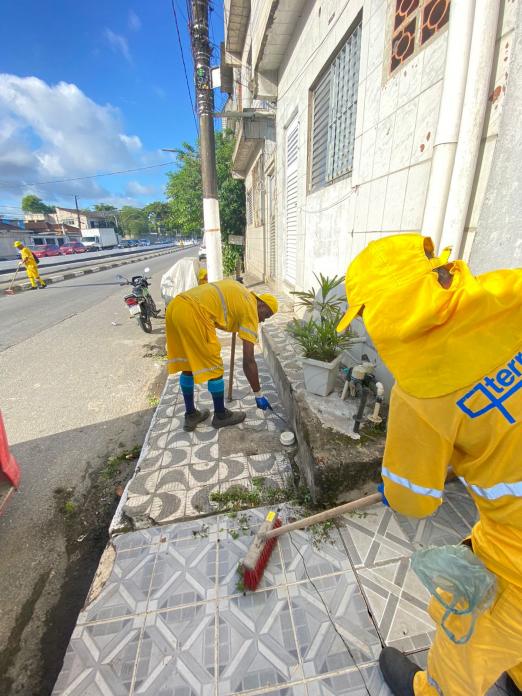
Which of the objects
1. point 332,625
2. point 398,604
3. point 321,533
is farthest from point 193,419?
point 398,604

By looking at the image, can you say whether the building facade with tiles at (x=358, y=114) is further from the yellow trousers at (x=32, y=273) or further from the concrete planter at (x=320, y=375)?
the yellow trousers at (x=32, y=273)

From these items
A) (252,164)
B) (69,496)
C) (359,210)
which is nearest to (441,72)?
(359,210)

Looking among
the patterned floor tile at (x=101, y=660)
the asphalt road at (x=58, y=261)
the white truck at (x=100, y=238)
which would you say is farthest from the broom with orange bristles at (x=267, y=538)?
the white truck at (x=100, y=238)

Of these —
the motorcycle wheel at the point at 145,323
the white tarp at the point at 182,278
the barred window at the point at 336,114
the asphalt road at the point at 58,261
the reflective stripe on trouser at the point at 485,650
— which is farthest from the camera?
the asphalt road at the point at 58,261

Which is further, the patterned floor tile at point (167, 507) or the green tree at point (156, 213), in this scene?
the green tree at point (156, 213)

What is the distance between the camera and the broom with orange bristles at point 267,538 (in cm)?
170

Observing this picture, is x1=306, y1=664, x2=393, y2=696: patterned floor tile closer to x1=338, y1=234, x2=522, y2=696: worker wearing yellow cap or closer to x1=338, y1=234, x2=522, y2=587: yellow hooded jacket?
x1=338, y1=234, x2=522, y2=696: worker wearing yellow cap

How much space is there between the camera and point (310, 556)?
190 centimetres

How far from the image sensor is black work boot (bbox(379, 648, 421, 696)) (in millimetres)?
1271

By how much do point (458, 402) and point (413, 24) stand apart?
3.02 metres

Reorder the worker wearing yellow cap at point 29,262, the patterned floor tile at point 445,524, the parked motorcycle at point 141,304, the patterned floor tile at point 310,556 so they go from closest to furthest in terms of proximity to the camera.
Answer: the patterned floor tile at point 310,556
the patterned floor tile at point 445,524
the parked motorcycle at point 141,304
the worker wearing yellow cap at point 29,262

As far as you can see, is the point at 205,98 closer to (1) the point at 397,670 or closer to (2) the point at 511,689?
(1) the point at 397,670

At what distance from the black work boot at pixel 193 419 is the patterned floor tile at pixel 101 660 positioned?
167 centimetres

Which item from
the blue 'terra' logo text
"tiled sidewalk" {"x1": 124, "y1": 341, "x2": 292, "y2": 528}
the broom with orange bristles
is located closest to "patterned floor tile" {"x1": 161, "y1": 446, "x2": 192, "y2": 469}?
"tiled sidewalk" {"x1": 124, "y1": 341, "x2": 292, "y2": 528}
